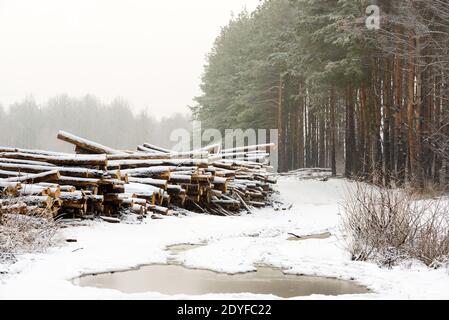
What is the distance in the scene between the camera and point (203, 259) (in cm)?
801

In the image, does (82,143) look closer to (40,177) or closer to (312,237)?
(40,177)

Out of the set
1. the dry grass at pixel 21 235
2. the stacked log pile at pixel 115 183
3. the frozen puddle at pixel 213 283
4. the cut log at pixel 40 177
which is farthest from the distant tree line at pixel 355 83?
the cut log at pixel 40 177

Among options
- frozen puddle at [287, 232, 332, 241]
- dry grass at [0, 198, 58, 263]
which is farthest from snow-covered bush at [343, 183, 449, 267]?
dry grass at [0, 198, 58, 263]

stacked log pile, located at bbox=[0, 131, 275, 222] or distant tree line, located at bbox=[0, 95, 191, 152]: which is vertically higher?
distant tree line, located at bbox=[0, 95, 191, 152]

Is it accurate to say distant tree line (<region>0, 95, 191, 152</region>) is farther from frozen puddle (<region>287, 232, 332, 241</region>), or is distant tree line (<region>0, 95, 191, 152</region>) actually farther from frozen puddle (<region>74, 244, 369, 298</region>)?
frozen puddle (<region>74, 244, 369, 298</region>)

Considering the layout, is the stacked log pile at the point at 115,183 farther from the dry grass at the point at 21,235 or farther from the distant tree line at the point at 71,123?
the distant tree line at the point at 71,123

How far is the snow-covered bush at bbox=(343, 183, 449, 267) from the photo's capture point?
7531mm

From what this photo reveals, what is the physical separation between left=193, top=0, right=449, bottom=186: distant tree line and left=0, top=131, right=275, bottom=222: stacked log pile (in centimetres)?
443

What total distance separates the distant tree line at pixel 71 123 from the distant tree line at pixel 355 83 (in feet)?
178

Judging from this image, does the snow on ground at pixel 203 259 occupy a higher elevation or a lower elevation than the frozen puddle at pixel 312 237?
A: higher

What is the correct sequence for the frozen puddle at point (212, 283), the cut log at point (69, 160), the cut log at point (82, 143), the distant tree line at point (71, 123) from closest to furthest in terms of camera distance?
the frozen puddle at point (212, 283), the cut log at point (69, 160), the cut log at point (82, 143), the distant tree line at point (71, 123)

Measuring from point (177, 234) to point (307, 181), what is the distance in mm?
13962

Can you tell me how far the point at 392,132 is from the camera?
75.7 ft

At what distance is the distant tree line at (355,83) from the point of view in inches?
744
